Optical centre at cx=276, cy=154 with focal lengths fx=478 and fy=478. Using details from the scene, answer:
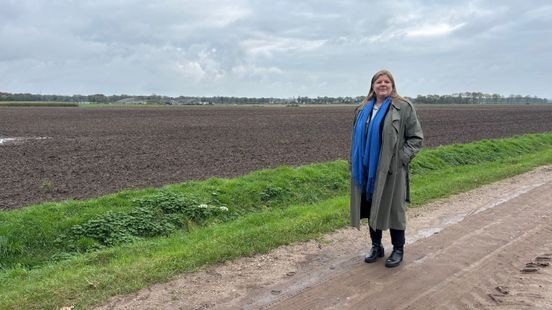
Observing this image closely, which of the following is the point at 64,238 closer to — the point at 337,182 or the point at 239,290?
the point at 239,290

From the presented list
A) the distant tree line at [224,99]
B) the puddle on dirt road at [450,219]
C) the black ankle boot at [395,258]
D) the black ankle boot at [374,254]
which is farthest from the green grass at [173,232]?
the distant tree line at [224,99]

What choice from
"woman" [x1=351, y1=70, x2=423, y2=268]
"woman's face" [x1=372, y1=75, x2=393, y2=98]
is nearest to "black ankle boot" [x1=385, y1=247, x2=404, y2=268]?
"woman" [x1=351, y1=70, x2=423, y2=268]

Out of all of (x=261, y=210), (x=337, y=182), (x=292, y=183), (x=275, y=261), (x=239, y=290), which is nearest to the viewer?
(x=239, y=290)

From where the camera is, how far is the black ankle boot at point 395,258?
590cm

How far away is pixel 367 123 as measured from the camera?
5.79m

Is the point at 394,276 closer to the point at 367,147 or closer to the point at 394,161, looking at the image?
the point at 394,161

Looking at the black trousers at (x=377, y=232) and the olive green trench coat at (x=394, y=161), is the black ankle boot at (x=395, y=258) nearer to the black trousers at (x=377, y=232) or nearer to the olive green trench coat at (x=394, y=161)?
the black trousers at (x=377, y=232)

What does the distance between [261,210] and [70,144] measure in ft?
57.4

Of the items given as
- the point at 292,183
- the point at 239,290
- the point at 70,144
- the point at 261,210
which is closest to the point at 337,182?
the point at 292,183

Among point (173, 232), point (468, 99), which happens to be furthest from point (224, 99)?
point (173, 232)

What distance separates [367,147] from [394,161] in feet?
1.17

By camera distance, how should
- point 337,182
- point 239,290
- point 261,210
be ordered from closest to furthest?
point 239,290, point 261,210, point 337,182

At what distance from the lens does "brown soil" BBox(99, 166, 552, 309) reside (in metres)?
4.90

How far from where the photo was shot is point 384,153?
5598mm
